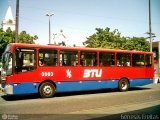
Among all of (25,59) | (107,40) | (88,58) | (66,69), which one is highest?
(107,40)

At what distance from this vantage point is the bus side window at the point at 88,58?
16.2m

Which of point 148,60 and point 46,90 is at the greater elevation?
point 148,60

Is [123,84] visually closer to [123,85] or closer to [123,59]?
[123,85]

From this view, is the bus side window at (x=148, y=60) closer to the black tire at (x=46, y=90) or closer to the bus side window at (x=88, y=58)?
the bus side window at (x=88, y=58)

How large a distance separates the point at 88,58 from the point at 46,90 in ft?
11.4

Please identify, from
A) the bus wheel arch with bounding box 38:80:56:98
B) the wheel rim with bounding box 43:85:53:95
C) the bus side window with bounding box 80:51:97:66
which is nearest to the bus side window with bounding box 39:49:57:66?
the bus wheel arch with bounding box 38:80:56:98

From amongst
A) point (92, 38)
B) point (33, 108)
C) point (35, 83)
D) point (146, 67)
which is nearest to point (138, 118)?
point (33, 108)

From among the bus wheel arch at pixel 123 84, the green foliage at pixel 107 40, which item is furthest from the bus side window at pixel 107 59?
the green foliage at pixel 107 40

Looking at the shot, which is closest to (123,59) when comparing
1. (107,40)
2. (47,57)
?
(47,57)

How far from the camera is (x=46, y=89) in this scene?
48.3 feet

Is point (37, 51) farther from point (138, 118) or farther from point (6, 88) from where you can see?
point (138, 118)

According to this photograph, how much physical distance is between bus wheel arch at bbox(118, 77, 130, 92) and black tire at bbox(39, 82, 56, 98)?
5.32 m

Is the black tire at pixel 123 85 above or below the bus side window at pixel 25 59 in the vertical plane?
below

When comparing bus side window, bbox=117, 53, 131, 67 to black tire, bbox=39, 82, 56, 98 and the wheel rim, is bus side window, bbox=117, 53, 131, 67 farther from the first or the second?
the wheel rim
